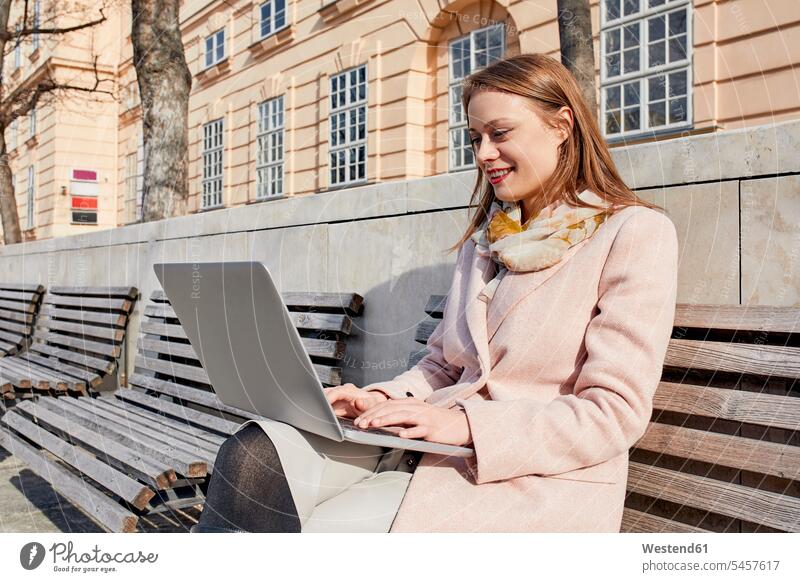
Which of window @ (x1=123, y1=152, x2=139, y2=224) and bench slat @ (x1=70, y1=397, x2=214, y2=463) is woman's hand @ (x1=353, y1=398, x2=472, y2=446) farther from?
window @ (x1=123, y1=152, x2=139, y2=224)

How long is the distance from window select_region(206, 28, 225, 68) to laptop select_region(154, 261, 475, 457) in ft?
36.4

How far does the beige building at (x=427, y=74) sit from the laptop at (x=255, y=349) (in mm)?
2558

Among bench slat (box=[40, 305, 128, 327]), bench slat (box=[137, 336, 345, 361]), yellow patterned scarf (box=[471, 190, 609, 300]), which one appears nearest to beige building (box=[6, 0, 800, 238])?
bench slat (box=[137, 336, 345, 361])

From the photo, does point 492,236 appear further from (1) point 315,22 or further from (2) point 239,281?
(1) point 315,22

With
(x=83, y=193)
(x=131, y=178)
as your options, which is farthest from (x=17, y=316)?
(x=131, y=178)

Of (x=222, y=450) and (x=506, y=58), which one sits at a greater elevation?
(x=506, y=58)

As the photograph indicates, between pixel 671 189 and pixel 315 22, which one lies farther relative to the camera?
pixel 315 22

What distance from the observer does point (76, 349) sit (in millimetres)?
5816

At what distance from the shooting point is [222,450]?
188 centimetres

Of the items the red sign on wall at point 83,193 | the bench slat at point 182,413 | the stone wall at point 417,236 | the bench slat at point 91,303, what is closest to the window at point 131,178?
the red sign on wall at point 83,193

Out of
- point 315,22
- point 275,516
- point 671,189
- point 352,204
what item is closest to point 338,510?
point 275,516

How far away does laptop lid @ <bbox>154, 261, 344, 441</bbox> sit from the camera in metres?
1.67
